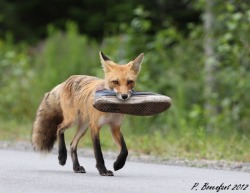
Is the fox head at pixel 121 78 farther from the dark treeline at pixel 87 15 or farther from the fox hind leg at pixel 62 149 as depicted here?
the dark treeline at pixel 87 15

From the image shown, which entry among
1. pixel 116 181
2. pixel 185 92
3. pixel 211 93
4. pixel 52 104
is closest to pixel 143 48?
pixel 185 92

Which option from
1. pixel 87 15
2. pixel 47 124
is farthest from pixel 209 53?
pixel 87 15

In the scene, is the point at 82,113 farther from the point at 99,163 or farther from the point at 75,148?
the point at 99,163

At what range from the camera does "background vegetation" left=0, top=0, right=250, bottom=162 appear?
1417cm

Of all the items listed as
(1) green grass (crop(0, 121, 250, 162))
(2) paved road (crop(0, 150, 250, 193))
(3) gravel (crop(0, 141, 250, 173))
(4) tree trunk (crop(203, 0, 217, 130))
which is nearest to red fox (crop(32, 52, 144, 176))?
(2) paved road (crop(0, 150, 250, 193))

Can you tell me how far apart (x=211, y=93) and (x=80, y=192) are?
926cm

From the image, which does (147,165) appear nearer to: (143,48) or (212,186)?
(212,186)

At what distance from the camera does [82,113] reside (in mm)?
10602

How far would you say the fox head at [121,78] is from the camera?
9.66 metres

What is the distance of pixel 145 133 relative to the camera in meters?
16.1

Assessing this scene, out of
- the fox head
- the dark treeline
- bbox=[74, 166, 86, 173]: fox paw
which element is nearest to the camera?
the fox head

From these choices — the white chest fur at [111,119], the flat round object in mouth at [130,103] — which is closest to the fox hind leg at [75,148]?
the white chest fur at [111,119]

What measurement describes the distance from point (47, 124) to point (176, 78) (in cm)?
786

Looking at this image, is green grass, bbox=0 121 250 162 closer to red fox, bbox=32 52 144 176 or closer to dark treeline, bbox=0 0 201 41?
red fox, bbox=32 52 144 176
